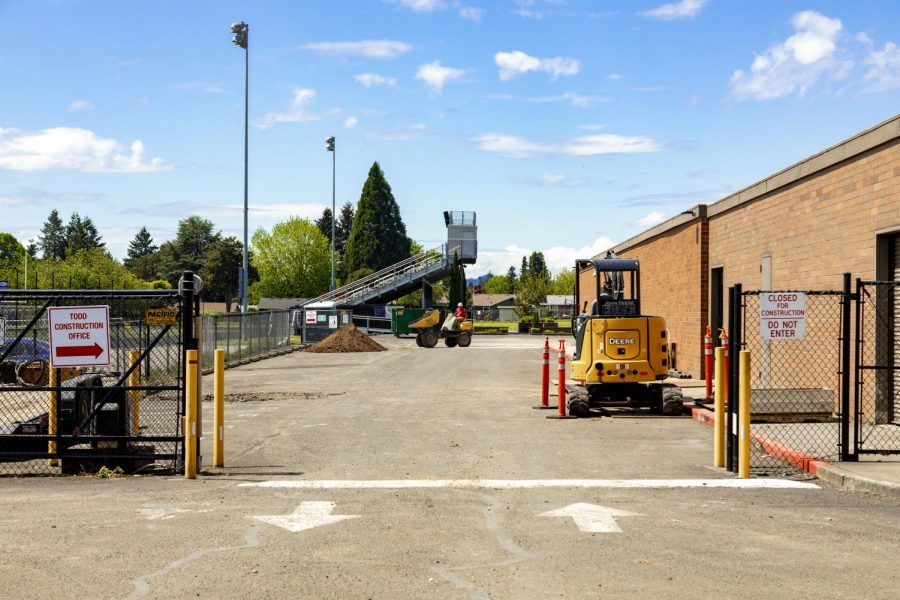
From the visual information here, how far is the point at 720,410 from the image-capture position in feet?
34.3

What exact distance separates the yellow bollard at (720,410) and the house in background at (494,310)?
241 feet

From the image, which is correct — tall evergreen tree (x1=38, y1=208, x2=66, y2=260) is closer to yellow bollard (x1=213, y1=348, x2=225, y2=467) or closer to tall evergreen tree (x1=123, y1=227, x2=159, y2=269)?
tall evergreen tree (x1=123, y1=227, x2=159, y2=269)

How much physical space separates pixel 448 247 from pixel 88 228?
115m

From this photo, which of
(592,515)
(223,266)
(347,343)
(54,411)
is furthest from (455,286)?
(592,515)

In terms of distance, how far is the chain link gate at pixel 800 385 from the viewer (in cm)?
1073

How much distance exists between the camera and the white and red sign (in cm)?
1051

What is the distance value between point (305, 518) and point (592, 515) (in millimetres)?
2575

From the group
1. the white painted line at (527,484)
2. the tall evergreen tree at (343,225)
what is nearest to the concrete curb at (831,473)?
the white painted line at (527,484)

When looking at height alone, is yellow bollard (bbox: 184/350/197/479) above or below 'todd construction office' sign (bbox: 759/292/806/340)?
below

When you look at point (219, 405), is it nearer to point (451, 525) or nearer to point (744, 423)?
point (451, 525)

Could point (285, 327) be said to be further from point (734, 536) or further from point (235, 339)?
point (734, 536)

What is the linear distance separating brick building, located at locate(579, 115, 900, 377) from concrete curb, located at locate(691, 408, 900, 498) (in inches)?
159

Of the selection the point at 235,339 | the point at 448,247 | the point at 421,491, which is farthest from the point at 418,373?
the point at 448,247

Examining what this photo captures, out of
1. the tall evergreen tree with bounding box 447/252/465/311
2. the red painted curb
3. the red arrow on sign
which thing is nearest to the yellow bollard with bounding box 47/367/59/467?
the red arrow on sign
